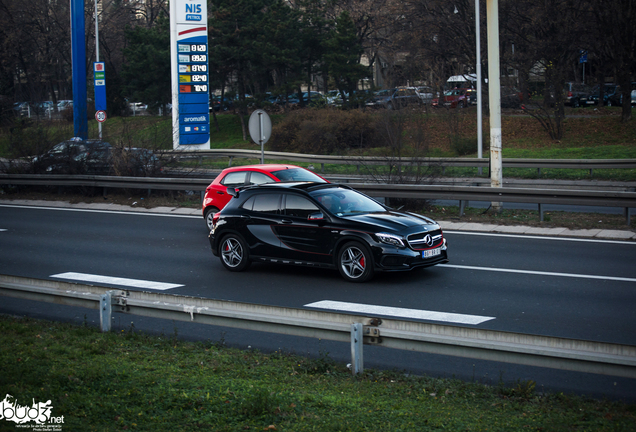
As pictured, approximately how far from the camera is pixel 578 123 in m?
37.4

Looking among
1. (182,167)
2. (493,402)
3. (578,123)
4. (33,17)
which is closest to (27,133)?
(182,167)

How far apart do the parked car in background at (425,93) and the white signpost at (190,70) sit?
48.5ft

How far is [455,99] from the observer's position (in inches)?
1764

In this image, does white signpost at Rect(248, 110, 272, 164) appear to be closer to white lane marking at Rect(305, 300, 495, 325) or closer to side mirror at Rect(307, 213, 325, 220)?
side mirror at Rect(307, 213, 325, 220)

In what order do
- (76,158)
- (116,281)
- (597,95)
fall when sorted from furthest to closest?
(597,95) → (76,158) → (116,281)

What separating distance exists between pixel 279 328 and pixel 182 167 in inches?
689

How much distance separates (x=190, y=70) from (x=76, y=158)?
663 inches

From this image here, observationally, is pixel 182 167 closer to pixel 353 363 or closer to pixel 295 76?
pixel 353 363

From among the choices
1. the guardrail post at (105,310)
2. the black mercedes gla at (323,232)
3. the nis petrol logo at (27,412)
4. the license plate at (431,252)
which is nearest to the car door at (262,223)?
the black mercedes gla at (323,232)

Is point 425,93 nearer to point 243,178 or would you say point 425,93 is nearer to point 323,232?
point 243,178

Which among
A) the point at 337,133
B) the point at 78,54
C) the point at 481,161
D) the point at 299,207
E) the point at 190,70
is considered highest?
the point at 78,54

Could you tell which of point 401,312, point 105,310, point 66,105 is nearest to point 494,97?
point 401,312

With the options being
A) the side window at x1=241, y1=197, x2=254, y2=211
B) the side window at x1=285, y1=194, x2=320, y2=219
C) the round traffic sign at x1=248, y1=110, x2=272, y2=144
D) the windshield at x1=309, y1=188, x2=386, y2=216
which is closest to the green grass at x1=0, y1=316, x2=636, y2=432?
the side window at x1=285, y1=194, x2=320, y2=219

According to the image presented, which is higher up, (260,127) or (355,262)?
(260,127)
